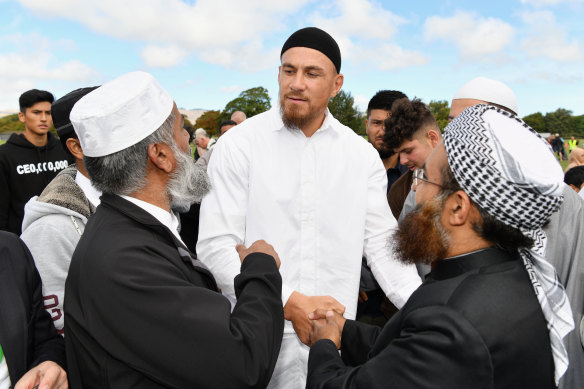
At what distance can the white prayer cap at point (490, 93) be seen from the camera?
3.80 m

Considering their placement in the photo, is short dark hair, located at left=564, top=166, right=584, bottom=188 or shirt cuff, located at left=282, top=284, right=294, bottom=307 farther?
short dark hair, located at left=564, top=166, right=584, bottom=188

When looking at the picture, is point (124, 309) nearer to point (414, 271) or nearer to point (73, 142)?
point (73, 142)

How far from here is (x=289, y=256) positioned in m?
2.73

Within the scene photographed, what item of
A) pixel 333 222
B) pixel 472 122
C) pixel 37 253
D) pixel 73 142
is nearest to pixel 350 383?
pixel 472 122

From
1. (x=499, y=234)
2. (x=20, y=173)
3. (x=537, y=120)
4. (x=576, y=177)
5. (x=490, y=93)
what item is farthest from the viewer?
(x=537, y=120)

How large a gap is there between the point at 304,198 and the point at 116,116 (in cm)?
133

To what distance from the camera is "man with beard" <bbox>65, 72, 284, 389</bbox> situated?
4.96 ft

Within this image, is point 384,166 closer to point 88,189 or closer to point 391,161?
point 391,161

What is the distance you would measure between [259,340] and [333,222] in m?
1.30

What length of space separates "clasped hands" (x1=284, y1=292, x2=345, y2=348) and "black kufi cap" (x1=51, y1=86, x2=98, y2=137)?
188 cm

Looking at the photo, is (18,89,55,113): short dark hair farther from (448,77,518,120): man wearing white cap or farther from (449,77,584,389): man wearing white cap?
(449,77,584,389): man wearing white cap

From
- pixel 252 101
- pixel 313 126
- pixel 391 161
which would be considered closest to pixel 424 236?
pixel 313 126

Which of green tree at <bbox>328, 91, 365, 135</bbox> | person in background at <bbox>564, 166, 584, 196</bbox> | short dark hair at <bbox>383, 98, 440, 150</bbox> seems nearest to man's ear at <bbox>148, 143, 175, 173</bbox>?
short dark hair at <bbox>383, 98, 440, 150</bbox>

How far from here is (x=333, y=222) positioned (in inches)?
108
